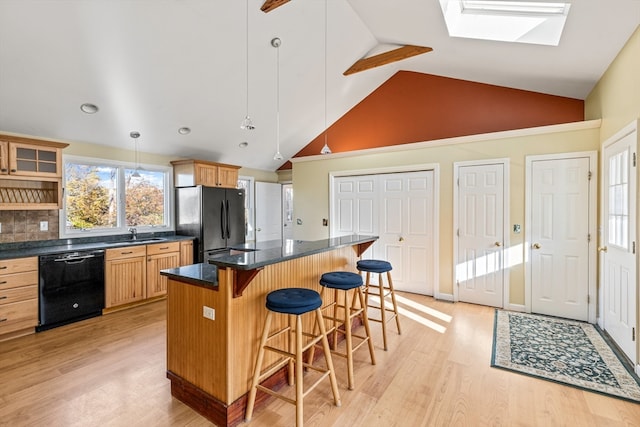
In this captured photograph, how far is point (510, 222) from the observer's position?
3.89 m

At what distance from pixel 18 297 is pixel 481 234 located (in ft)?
18.0

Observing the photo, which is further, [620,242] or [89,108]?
[89,108]

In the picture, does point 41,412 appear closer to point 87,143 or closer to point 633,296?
point 87,143

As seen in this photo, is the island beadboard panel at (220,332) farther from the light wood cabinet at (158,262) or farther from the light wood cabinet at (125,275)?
the light wood cabinet at (158,262)

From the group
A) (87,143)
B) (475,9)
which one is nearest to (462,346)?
(475,9)

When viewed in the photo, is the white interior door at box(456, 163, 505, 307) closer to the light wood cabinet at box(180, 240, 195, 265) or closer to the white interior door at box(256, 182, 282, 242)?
the white interior door at box(256, 182, 282, 242)

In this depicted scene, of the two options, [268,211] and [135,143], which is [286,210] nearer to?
[268,211]

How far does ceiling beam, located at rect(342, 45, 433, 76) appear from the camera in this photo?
12.9 ft

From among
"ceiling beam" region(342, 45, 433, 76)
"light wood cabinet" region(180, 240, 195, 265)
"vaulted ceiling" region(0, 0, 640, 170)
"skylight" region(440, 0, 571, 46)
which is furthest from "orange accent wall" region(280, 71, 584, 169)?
"light wood cabinet" region(180, 240, 195, 265)

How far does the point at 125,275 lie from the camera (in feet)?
12.6

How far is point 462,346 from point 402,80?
13.6 feet

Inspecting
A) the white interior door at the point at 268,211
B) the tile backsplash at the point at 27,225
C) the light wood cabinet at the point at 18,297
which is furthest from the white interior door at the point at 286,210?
the light wood cabinet at the point at 18,297

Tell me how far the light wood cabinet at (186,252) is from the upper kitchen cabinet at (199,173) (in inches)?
36.9

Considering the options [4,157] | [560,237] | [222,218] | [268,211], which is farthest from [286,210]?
[560,237]
